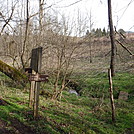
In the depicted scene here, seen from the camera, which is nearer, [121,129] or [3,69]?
[121,129]

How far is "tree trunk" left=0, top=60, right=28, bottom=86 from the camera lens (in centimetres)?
1014

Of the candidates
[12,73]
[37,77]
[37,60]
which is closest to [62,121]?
[37,77]

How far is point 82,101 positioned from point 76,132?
4.95 meters

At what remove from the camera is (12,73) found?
10328 mm

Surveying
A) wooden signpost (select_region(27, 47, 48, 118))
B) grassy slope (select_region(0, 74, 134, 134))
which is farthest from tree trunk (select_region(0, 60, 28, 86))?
wooden signpost (select_region(27, 47, 48, 118))

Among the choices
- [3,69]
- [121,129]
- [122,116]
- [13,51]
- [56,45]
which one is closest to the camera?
[121,129]

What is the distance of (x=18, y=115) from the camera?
5.72 metres

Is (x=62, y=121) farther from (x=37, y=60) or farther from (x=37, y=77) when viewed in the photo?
(x=37, y=60)

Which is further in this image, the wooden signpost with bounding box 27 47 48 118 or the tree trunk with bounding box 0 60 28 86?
the tree trunk with bounding box 0 60 28 86

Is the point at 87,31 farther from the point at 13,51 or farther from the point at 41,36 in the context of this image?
the point at 13,51

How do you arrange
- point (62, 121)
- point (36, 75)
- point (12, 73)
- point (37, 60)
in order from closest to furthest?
point (36, 75) < point (37, 60) < point (62, 121) < point (12, 73)

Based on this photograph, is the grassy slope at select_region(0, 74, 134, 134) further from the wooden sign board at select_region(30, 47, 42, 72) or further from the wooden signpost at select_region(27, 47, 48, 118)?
the wooden sign board at select_region(30, 47, 42, 72)

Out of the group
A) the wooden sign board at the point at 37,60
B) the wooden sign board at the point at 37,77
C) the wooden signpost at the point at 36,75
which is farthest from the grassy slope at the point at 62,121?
the wooden sign board at the point at 37,60

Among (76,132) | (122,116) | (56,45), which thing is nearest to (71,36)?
(56,45)
